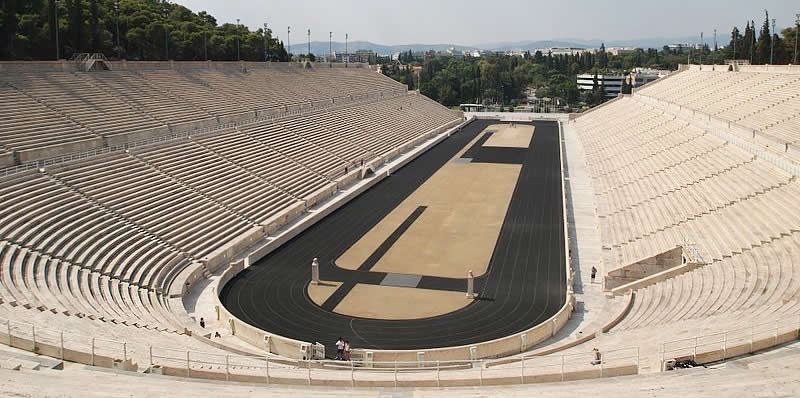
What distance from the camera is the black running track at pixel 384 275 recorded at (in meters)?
17.0

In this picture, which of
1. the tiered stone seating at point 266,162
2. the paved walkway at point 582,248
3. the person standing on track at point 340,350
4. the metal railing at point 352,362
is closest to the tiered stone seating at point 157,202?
the tiered stone seating at point 266,162

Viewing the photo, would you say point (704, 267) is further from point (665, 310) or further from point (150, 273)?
point (150, 273)

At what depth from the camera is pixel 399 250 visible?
Result: 24.2m

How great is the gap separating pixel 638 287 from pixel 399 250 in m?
8.11

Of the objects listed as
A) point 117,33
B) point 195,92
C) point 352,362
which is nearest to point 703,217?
point 352,362

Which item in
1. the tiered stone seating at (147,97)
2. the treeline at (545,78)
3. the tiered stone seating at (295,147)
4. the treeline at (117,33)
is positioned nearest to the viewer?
the tiered stone seating at (147,97)

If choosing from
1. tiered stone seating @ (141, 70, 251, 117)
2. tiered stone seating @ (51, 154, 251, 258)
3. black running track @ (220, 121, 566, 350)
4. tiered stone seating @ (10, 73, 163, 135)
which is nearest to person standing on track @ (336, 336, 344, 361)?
black running track @ (220, 121, 566, 350)

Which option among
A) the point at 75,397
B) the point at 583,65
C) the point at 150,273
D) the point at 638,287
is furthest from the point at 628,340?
the point at 583,65

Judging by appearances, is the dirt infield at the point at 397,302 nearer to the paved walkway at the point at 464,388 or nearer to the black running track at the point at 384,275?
the black running track at the point at 384,275

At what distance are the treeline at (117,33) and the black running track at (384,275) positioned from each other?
24.0 meters

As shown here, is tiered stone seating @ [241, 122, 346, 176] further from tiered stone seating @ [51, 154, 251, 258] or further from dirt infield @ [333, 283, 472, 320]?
dirt infield @ [333, 283, 472, 320]

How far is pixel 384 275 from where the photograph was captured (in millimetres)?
21438

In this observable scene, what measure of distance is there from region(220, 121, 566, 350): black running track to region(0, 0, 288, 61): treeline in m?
24.0

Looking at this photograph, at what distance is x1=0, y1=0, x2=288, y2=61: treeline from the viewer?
4134cm
